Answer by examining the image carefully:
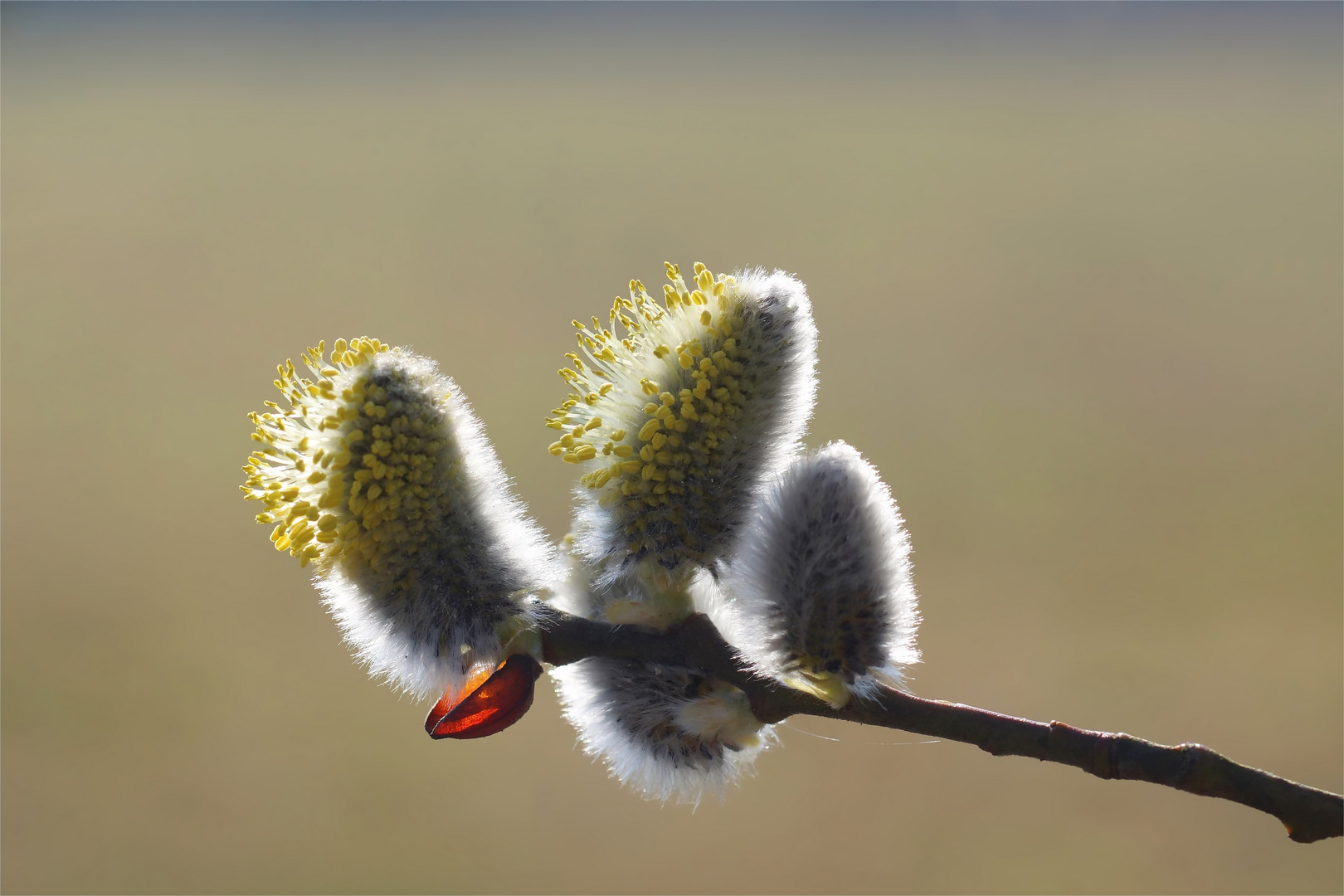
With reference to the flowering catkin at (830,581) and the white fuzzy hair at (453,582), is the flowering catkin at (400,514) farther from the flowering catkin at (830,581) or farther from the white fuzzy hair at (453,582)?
the flowering catkin at (830,581)

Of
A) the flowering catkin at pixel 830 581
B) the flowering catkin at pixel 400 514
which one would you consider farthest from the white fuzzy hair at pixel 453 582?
the flowering catkin at pixel 830 581

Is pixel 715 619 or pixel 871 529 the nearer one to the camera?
pixel 871 529

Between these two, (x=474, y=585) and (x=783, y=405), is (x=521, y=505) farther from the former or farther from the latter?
(x=783, y=405)

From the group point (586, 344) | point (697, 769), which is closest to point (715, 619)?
point (697, 769)

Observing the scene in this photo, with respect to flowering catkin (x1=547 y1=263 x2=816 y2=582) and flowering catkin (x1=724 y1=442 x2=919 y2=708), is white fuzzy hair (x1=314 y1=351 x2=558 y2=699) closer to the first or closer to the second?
flowering catkin (x1=547 y1=263 x2=816 y2=582)

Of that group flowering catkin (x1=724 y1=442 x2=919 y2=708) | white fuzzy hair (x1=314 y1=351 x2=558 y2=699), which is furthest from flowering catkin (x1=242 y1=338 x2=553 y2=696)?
flowering catkin (x1=724 y1=442 x2=919 y2=708)

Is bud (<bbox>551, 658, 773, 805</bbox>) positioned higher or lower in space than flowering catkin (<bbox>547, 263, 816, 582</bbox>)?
lower
